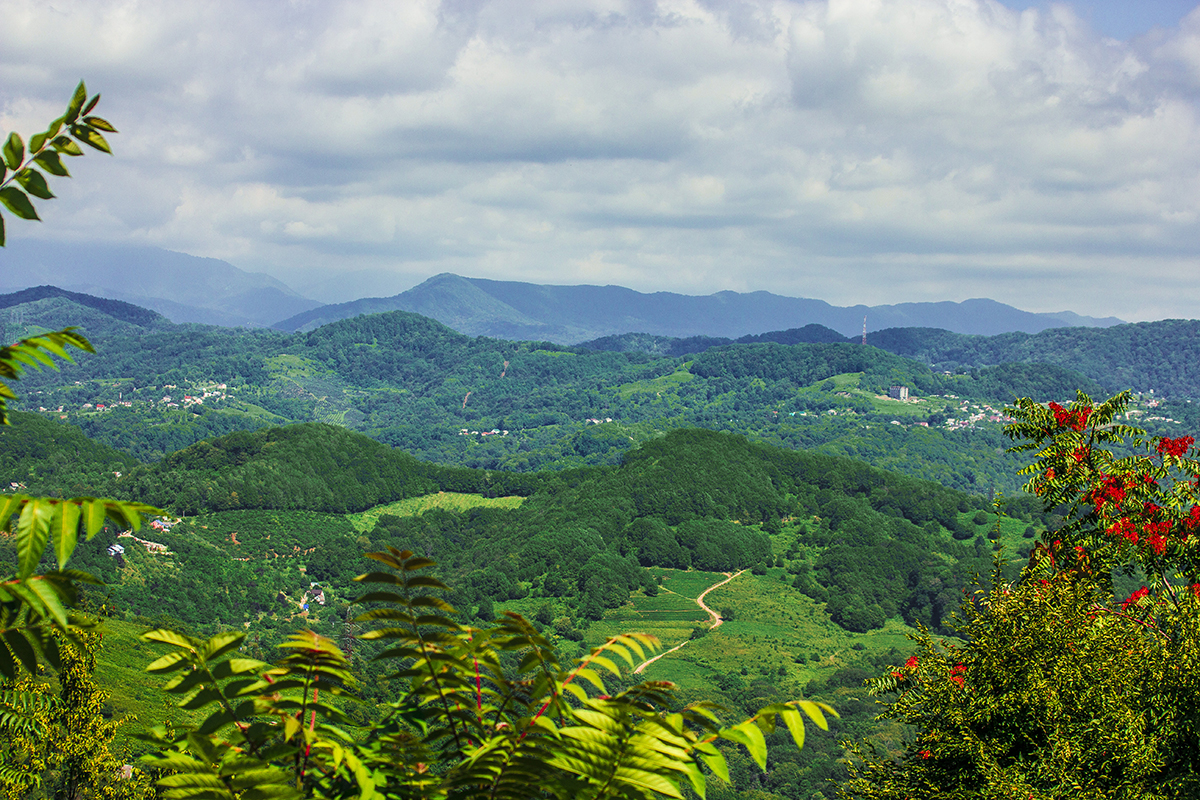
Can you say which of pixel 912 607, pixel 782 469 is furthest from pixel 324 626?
pixel 782 469

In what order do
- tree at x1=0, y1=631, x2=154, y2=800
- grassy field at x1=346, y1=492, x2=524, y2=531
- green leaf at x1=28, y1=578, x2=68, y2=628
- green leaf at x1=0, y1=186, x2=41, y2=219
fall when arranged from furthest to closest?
grassy field at x1=346, y1=492, x2=524, y2=531 < tree at x1=0, y1=631, x2=154, y2=800 < green leaf at x1=0, y1=186, x2=41, y2=219 < green leaf at x1=28, y1=578, x2=68, y2=628

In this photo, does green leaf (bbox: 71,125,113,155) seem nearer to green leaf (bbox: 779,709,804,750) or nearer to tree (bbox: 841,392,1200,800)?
green leaf (bbox: 779,709,804,750)

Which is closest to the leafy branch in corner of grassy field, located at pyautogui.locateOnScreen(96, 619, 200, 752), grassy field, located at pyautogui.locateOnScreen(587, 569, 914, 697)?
grassy field, located at pyautogui.locateOnScreen(96, 619, 200, 752)

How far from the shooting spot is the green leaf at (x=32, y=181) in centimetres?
438

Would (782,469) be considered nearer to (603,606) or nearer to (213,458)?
(603,606)

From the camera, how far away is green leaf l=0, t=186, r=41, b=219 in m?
4.27

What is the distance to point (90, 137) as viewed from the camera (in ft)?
14.9

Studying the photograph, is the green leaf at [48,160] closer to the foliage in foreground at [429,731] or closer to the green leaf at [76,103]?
the green leaf at [76,103]

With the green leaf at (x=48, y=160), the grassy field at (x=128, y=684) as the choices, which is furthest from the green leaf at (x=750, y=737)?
the grassy field at (x=128, y=684)

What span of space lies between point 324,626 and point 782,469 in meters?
112

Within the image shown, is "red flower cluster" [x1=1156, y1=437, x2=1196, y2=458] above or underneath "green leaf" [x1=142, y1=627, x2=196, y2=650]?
above

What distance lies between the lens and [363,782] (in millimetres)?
3709

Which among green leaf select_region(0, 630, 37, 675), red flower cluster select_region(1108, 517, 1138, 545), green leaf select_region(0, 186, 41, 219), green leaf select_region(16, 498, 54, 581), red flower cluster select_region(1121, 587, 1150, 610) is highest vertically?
green leaf select_region(0, 186, 41, 219)

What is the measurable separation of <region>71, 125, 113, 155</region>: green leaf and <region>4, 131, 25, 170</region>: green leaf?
265 millimetres
